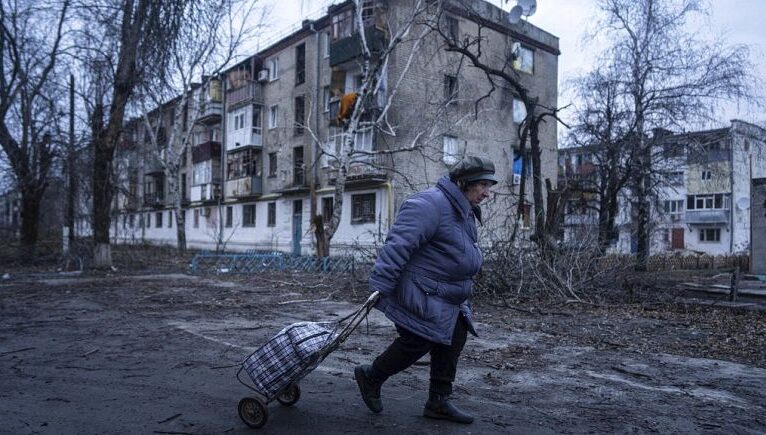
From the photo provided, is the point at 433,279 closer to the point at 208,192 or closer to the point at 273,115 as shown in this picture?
the point at 273,115

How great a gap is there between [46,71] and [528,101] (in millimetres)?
14156

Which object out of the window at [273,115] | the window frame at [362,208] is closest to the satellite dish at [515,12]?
the window frame at [362,208]

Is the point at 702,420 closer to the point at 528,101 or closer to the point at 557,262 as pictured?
the point at 557,262

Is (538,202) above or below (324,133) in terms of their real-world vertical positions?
below

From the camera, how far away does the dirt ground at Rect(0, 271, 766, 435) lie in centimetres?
377

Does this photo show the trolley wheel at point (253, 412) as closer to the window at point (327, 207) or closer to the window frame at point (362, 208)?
the window frame at point (362, 208)

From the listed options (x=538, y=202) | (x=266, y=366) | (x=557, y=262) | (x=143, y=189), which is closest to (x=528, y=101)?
(x=538, y=202)

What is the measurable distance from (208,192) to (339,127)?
48.8ft

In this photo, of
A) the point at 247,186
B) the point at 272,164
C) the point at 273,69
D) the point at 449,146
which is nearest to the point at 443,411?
the point at 449,146

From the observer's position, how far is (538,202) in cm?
1274

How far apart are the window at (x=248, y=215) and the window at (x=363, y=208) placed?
1004 centimetres

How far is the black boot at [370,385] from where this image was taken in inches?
148

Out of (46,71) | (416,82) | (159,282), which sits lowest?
(159,282)

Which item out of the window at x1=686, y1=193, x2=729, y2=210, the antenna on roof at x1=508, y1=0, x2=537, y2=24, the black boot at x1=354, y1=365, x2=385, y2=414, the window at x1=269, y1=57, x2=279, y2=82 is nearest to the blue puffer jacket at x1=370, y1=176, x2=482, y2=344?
the black boot at x1=354, y1=365, x2=385, y2=414
